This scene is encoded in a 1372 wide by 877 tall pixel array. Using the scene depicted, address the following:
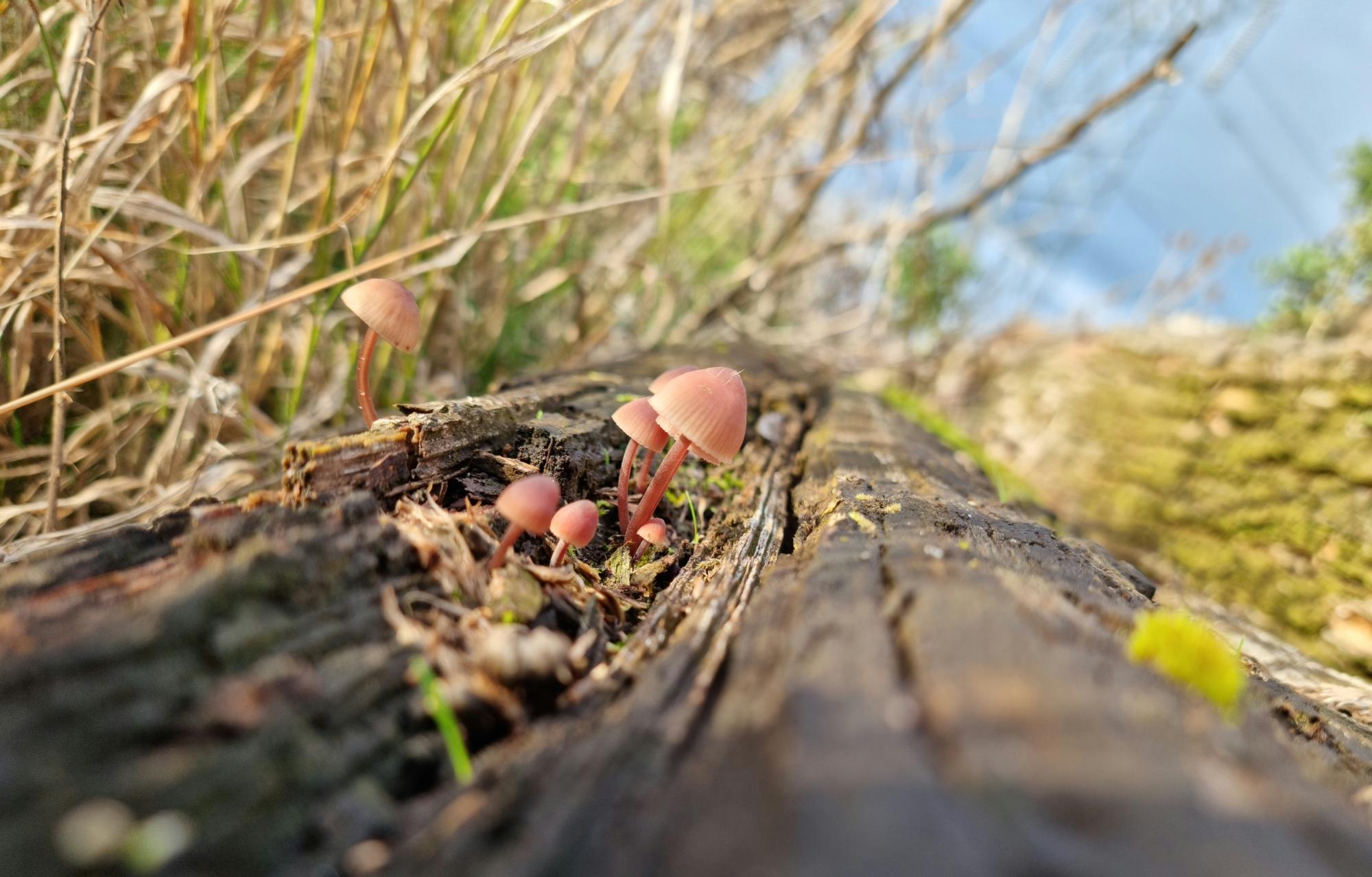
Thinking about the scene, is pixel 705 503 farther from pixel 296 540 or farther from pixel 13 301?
pixel 13 301

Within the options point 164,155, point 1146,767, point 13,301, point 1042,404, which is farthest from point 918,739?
point 1042,404

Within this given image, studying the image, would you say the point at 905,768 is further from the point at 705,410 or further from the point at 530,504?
the point at 705,410

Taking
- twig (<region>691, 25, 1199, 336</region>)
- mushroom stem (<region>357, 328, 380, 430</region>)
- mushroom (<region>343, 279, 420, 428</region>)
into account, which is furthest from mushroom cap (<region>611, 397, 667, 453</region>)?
twig (<region>691, 25, 1199, 336</region>)

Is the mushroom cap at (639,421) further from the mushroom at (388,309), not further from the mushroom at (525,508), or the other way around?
the mushroom at (388,309)

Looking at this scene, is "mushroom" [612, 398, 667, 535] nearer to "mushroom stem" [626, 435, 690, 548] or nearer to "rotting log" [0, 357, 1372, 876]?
"mushroom stem" [626, 435, 690, 548]

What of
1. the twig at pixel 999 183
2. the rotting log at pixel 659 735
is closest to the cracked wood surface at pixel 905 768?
the rotting log at pixel 659 735

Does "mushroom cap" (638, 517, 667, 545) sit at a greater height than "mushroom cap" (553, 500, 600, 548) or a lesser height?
lesser

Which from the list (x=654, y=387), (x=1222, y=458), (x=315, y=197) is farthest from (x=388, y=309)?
(x=1222, y=458)
